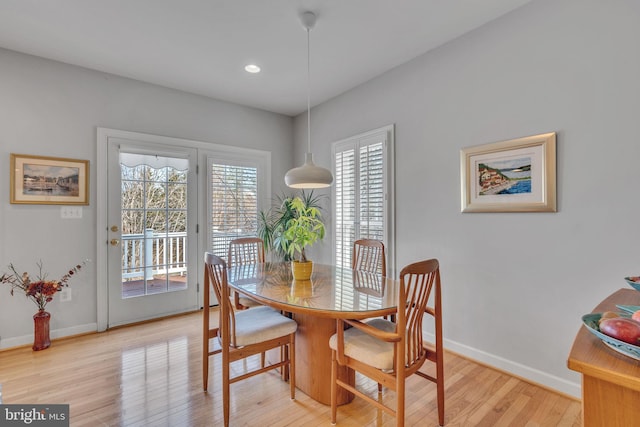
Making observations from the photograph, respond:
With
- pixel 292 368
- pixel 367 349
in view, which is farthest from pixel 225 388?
pixel 367 349

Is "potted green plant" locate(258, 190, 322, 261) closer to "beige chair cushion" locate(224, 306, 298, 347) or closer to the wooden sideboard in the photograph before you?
"beige chair cushion" locate(224, 306, 298, 347)

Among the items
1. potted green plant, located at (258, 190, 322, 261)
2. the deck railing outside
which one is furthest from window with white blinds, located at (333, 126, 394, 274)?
the deck railing outside

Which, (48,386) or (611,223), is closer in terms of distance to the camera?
(611,223)

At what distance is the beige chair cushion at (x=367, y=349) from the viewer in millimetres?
1563

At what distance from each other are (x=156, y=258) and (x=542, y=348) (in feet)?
12.4

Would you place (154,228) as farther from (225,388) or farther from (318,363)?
(318,363)

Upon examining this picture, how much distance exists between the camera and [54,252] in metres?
2.96

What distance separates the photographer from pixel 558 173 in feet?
6.79

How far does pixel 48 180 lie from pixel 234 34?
2.28 m

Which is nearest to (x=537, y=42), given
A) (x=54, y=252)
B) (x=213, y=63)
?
(x=213, y=63)

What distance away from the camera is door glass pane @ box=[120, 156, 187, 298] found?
3.37 m

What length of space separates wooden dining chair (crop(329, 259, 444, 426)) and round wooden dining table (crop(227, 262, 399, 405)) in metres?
0.11

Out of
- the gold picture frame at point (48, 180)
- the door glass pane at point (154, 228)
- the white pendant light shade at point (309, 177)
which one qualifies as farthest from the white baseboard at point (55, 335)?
the white pendant light shade at point (309, 177)

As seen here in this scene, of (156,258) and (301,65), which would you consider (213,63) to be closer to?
(301,65)
